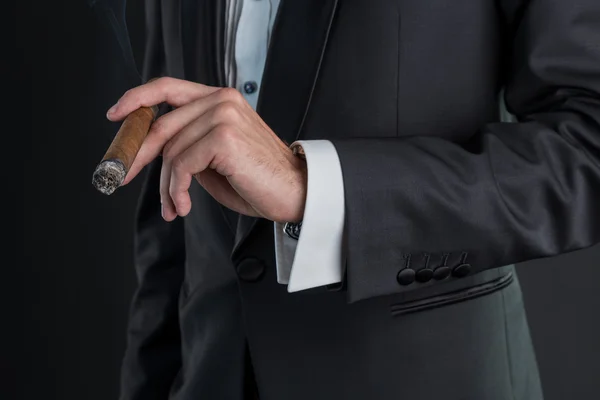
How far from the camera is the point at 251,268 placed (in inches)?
36.2

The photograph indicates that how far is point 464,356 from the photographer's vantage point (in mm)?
912

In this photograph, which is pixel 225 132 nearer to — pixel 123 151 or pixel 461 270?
pixel 123 151

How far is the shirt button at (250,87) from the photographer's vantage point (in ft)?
3.20

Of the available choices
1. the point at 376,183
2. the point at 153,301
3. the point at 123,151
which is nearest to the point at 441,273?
the point at 376,183

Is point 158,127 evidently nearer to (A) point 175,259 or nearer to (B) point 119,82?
(A) point 175,259

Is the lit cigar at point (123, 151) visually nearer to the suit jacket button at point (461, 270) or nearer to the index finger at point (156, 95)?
the index finger at point (156, 95)

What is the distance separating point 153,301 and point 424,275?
0.54m

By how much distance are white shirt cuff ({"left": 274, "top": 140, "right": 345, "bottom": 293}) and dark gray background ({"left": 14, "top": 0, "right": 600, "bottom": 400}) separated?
99 centimetres

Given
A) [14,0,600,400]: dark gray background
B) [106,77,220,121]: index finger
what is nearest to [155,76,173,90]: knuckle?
[106,77,220,121]: index finger

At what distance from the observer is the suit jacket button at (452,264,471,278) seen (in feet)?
2.57

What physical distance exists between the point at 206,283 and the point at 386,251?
0.35m

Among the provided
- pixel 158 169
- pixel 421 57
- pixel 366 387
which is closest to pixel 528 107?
pixel 421 57

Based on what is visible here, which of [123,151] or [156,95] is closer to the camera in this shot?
[123,151]

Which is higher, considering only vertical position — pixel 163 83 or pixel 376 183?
pixel 163 83
